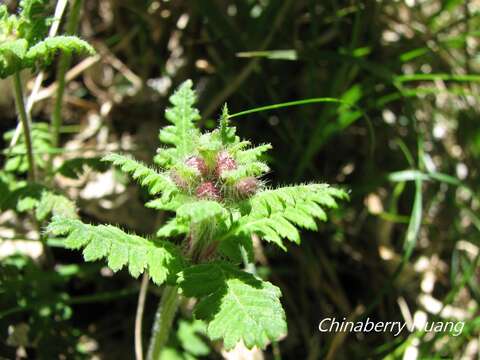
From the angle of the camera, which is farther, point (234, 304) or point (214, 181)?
point (214, 181)

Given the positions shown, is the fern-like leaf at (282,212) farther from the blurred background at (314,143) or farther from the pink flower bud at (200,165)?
the blurred background at (314,143)

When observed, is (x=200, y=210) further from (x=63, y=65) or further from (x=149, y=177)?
(x=63, y=65)

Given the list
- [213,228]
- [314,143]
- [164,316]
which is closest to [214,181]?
[213,228]

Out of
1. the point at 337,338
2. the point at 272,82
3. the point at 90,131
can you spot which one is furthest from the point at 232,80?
the point at 337,338

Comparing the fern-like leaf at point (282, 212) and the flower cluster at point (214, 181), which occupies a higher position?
the flower cluster at point (214, 181)

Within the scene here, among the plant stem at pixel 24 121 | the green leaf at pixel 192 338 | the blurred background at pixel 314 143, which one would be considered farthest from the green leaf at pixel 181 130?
the green leaf at pixel 192 338

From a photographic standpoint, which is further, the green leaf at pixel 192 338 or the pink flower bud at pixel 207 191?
the green leaf at pixel 192 338

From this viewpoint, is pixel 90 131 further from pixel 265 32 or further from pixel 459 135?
pixel 459 135
